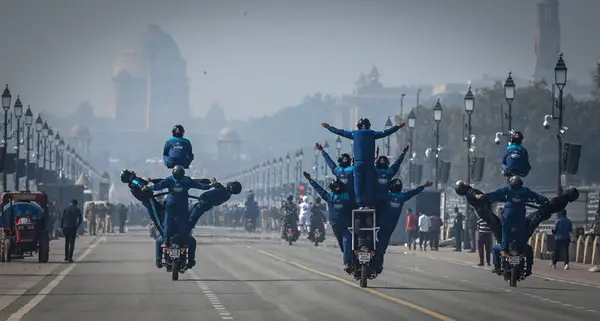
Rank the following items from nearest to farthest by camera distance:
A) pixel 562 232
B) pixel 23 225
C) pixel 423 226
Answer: pixel 562 232
pixel 23 225
pixel 423 226

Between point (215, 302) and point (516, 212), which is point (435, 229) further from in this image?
point (215, 302)

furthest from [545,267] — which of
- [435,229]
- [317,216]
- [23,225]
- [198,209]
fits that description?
[317,216]

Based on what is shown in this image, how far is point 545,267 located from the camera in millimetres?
47281

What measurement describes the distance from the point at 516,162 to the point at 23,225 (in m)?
19.2

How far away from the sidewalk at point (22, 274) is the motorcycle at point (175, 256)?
310 cm

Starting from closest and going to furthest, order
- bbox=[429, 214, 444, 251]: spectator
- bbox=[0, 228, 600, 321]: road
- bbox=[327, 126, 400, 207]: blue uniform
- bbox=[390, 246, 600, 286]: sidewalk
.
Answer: bbox=[0, 228, 600, 321]: road, bbox=[327, 126, 400, 207]: blue uniform, bbox=[390, 246, 600, 286]: sidewalk, bbox=[429, 214, 444, 251]: spectator

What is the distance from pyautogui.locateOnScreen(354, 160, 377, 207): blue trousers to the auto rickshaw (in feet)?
55.2

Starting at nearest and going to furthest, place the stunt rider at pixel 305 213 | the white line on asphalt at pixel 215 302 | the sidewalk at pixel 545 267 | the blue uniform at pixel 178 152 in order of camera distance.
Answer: the white line on asphalt at pixel 215 302 → the blue uniform at pixel 178 152 → the sidewalk at pixel 545 267 → the stunt rider at pixel 305 213

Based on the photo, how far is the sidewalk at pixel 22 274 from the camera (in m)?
31.1

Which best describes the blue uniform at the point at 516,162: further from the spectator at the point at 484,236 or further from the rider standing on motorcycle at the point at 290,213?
the rider standing on motorcycle at the point at 290,213

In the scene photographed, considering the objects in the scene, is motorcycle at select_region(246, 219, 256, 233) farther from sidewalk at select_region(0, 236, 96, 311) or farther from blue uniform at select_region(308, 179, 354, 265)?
blue uniform at select_region(308, 179, 354, 265)

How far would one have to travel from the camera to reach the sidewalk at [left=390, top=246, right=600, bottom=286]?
40256mm

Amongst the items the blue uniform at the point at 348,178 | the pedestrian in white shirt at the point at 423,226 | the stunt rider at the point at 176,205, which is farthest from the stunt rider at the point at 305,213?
the blue uniform at the point at 348,178

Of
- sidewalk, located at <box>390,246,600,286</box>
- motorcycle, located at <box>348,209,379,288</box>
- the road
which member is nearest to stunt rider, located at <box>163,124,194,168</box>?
the road
